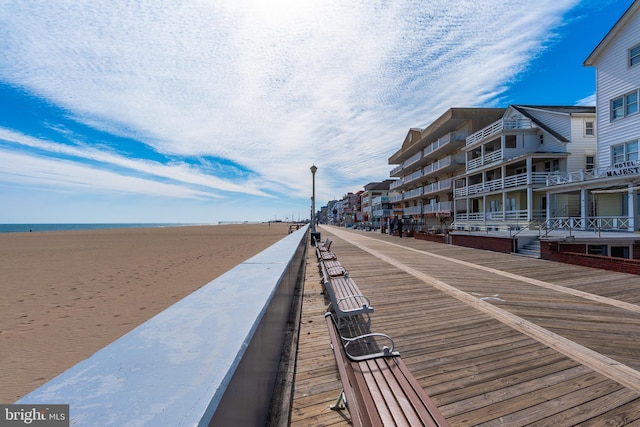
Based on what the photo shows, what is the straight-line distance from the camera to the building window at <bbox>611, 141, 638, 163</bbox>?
15.8 m

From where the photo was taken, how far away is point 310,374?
3.36 meters

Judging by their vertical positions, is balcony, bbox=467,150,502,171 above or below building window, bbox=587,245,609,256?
above

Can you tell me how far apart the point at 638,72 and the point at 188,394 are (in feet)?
80.0

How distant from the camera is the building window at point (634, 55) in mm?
16017

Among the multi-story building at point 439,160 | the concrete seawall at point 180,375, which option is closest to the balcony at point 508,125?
the multi-story building at point 439,160

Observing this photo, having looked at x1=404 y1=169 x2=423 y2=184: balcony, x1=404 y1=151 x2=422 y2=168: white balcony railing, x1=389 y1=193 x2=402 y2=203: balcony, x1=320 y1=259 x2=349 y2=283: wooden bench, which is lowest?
x1=320 y1=259 x2=349 y2=283: wooden bench

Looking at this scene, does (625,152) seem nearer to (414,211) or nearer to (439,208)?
(439,208)

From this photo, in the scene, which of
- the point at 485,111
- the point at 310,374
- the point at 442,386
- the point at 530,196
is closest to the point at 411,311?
the point at 442,386

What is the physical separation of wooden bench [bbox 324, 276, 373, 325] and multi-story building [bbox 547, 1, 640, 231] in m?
15.5

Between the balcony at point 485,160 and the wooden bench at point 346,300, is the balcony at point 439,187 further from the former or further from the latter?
the wooden bench at point 346,300

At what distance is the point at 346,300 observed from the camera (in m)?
4.56

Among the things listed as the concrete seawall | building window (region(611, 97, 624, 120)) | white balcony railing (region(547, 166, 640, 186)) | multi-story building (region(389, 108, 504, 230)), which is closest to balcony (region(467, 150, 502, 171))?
multi-story building (region(389, 108, 504, 230))

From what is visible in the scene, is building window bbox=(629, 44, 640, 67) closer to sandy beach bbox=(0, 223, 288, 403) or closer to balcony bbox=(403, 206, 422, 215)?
balcony bbox=(403, 206, 422, 215)

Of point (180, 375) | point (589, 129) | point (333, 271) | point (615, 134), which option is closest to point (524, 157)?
point (615, 134)
